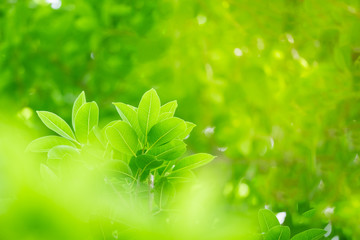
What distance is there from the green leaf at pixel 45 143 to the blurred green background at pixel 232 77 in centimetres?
81

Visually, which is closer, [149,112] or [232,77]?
[149,112]

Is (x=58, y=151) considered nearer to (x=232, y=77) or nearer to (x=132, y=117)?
(x=132, y=117)

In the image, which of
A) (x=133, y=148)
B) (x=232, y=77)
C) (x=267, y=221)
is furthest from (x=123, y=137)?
(x=232, y=77)

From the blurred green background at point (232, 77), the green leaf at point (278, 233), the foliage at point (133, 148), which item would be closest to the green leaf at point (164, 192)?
the foliage at point (133, 148)

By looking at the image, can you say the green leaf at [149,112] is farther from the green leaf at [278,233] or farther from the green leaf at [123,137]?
the green leaf at [278,233]

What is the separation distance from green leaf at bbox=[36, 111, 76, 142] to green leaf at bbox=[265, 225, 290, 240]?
0.78 feet

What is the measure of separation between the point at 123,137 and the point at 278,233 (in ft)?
0.58

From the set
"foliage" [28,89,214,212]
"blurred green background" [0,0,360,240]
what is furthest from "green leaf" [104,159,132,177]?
"blurred green background" [0,0,360,240]

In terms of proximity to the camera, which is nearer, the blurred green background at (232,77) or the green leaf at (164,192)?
the green leaf at (164,192)

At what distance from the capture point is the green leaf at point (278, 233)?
1.31ft

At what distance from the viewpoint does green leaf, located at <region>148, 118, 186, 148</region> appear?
0.43 meters

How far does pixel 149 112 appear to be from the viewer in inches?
16.9

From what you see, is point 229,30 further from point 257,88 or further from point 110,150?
point 110,150

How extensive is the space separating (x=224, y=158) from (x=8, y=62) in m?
0.82
